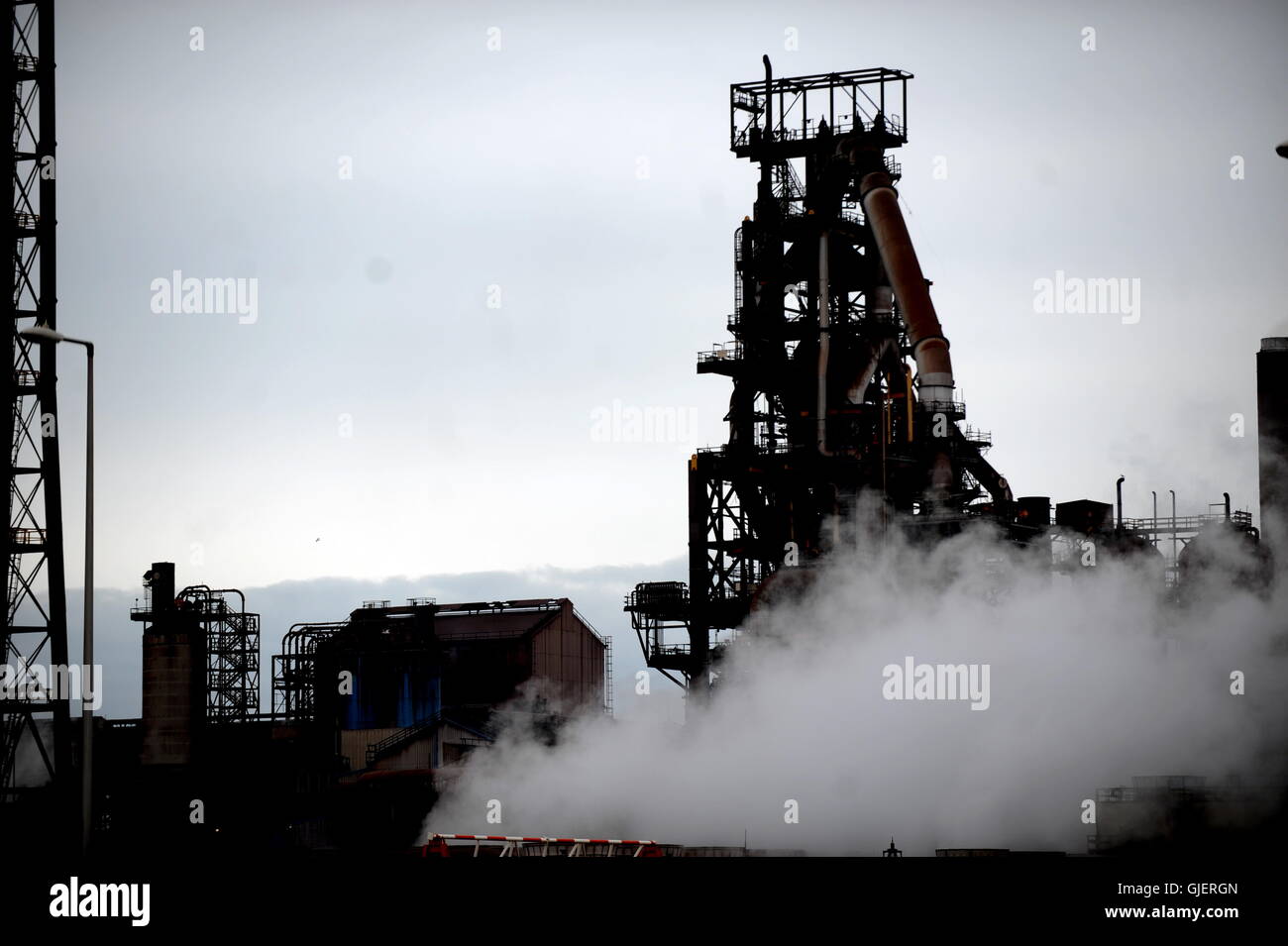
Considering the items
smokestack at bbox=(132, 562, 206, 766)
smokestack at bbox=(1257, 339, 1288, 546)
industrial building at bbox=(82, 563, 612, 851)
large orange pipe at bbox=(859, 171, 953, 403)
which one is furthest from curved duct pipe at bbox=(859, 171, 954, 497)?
smokestack at bbox=(132, 562, 206, 766)

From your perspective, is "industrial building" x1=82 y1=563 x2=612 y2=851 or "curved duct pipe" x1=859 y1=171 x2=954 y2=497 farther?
"industrial building" x1=82 y1=563 x2=612 y2=851

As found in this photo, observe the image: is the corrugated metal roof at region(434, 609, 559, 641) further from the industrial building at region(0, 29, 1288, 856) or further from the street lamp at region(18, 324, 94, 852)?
the street lamp at region(18, 324, 94, 852)

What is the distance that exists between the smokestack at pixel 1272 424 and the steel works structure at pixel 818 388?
33.3ft

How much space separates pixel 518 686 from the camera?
77.9 meters

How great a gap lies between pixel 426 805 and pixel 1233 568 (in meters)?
29.1

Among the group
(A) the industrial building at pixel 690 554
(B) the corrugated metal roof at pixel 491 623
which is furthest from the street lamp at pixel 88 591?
(B) the corrugated metal roof at pixel 491 623

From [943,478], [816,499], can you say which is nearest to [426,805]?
[816,499]

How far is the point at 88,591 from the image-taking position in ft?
97.1

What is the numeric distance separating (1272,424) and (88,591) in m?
32.4

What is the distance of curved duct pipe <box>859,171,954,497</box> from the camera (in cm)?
6106

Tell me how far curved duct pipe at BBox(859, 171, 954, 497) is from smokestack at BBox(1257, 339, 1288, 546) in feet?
43.0

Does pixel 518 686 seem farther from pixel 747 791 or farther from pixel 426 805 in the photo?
pixel 747 791

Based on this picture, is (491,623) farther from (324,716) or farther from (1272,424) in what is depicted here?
(1272,424)

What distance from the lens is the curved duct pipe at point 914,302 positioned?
200ft
